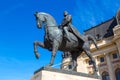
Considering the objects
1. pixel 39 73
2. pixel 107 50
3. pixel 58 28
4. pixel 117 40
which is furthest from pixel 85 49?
pixel 107 50

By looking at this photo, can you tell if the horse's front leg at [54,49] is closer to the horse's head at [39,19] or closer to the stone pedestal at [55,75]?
the stone pedestal at [55,75]

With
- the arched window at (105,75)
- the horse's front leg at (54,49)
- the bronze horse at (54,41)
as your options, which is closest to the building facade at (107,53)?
the arched window at (105,75)

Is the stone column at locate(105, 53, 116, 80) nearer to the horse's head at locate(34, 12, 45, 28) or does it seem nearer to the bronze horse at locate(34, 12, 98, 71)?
the bronze horse at locate(34, 12, 98, 71)

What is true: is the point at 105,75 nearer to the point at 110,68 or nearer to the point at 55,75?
the point at 110,68

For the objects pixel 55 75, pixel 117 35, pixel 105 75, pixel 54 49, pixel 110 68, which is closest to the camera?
pixel 55 75

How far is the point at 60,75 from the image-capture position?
9578 millimetres

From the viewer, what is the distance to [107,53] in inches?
1608

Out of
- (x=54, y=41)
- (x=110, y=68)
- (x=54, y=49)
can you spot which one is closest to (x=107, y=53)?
(x=110, y=68)

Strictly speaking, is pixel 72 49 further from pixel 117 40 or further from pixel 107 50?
pixel 107 50

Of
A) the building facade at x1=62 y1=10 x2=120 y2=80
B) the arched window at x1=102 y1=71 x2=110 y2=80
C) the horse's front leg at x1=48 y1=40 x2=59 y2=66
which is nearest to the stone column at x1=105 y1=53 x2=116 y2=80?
the building facade at x1=62 y1=10 x2=120 y2=80

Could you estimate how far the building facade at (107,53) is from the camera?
38812mm

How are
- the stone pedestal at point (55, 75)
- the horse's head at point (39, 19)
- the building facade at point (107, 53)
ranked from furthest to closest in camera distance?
the building facade at point (107, 53) → the horse's head at point (39, 19) → the stone pedestal at point (55, 75)

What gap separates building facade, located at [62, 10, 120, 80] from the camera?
1528 inches

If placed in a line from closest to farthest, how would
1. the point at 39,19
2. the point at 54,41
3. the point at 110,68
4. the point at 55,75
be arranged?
the point at 55,75, the point at 54,41, the point at 39,19, the point at 110,68
